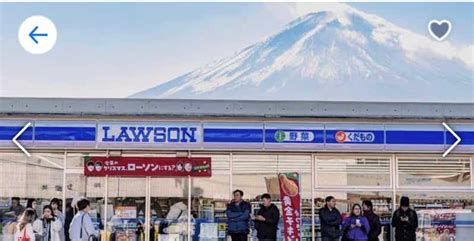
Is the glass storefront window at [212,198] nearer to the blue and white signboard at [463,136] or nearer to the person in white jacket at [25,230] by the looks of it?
the person in white jacket at [25,230]

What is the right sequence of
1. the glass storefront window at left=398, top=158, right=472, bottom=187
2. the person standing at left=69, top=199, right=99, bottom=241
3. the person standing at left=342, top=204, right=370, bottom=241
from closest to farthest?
the person standing at left=69, top=199, right=99, bottom=241 < the person standing at left=342, top=204, right=370, bottom=241 < the glass storefront window at left=398, top=158, right=472, bottom=187

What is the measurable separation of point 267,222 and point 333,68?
10.5 ft

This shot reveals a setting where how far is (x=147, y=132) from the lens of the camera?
11305mm

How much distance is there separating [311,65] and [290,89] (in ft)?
2.02

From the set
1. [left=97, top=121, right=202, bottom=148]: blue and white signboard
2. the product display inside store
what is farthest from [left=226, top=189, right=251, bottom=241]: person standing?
[left=97, top=121, right=202, bottom=148]: blue and white signboard

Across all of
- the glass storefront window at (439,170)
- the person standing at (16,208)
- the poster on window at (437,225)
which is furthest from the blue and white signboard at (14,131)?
the poster on window at (437,225)

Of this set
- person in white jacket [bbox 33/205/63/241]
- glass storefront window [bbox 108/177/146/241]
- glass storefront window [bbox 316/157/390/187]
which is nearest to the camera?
person in white jacket [bbox 33/205/63/241]

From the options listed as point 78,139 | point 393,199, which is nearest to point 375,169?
point 393,199

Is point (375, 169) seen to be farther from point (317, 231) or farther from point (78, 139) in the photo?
point (78, 139)

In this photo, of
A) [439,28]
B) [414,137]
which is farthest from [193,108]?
[439,28]

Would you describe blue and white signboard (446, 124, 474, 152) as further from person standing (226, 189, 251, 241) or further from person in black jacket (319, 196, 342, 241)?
person standing (226, 189, 251, 241)

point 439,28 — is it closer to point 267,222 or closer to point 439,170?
point 439,170

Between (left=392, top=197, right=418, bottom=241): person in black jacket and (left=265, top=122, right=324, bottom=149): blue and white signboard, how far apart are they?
1592 millimetres

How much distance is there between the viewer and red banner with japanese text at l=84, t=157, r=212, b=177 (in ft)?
38.0
